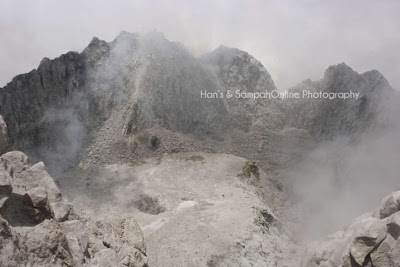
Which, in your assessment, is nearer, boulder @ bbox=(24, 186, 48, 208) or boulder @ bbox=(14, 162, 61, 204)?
boulder @ bbox=(24, 186, 48, 208)

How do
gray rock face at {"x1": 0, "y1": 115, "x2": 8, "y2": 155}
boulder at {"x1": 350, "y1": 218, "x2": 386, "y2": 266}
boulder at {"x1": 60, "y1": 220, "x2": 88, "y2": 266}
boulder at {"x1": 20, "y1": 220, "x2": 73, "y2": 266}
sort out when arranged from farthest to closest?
boulder at {"x1": 350, "y1": 218, "x2": 386, "y2": 266} → gray rock face at {"x1": 0, "y1": 115, "x2": 8, "y2": 155} → boulder at {"x1": 60, "y1": 220, "x2": 88, "y2": 266} → boulder at {"x1": 20, "y1": 220, "x2": 73, "y2": 266}

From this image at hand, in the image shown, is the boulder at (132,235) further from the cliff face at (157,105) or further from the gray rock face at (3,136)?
the cliff face at (157,105)

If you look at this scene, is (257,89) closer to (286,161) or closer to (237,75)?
(237,75)

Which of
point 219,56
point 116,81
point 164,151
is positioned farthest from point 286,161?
point 116,81

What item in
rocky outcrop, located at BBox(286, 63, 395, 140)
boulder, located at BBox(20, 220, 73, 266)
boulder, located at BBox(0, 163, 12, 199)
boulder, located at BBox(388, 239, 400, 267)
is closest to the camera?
boulder, located at BBox(20, 220, 73, 266)

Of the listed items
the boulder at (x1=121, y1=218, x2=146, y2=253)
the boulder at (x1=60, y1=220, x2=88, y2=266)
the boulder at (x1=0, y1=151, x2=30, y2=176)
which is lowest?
the boulder at (x1=121, y1=218, x2=146, y2=253)

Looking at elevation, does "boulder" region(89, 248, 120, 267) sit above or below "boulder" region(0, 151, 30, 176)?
below

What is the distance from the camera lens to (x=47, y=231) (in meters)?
25.0

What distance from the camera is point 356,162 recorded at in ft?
312

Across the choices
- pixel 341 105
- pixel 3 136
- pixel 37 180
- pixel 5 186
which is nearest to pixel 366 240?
pixel 37 180

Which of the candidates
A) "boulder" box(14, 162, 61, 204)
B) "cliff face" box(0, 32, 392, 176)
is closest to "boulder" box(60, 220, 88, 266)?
"boulder" box(14, 162, 61, 204)

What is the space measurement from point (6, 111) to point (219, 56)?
215 feet

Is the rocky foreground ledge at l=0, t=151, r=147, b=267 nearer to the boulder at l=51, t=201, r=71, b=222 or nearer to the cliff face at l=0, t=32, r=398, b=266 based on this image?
the boulder at l=51, t=201, r=71, b=222

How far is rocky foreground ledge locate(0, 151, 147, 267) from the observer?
2303 cm
